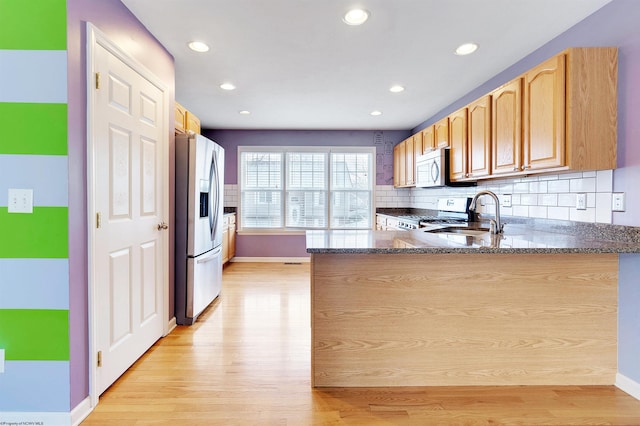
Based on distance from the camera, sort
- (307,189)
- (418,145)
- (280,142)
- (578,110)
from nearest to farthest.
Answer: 1. (578,110)
2. (418,145)
3. (280,142)
4. (307,189)

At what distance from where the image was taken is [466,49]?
8.55 ft

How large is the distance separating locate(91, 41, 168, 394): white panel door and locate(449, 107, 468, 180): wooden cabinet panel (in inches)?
106

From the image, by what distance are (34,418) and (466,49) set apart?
3.58 meters

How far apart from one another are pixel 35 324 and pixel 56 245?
40 centimetres

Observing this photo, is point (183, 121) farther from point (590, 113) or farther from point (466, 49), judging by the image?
point (590, 113)

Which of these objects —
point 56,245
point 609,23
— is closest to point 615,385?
point 609,23

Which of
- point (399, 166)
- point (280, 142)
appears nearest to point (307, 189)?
point (280, 142)

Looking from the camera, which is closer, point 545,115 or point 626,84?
point 626,84

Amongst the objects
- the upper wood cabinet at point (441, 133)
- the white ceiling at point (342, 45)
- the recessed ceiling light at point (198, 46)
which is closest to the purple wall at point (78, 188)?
the white ceiling at point (342, 45)

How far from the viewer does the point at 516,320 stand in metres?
1.92

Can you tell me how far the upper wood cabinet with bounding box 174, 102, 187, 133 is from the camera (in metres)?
3.17

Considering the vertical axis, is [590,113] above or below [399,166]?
below

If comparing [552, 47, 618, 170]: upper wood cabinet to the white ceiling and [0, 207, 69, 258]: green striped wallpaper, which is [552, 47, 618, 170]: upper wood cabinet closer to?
the white ceiling

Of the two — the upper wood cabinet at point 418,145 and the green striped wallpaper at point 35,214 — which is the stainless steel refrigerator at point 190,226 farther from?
the upper wood cabinet at point 418,145
